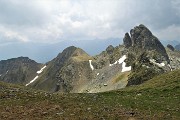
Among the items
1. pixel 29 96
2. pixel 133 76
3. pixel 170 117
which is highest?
pixel 133 76

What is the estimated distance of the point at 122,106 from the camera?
3850cm

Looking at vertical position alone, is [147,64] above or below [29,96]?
above

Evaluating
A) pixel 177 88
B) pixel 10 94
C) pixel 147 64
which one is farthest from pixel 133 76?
pixel 10 94

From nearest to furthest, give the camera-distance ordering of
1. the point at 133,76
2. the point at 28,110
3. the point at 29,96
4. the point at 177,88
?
the point at 28,110 → the point at 29,96 → the point at 177,88 → the point at 133,76

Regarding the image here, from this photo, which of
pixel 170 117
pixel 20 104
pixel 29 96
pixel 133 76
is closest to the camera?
pixel 170 117

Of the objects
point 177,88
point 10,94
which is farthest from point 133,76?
point 10,94

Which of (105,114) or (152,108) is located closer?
(105,114)

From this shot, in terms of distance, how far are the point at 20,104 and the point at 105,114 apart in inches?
420

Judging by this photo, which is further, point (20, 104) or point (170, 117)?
point (20, 104)

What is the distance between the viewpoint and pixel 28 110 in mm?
36375

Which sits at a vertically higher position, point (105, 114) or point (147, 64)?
point (147, 64)

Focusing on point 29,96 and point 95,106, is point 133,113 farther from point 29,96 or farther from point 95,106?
point 29,96

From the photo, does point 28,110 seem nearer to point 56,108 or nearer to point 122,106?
point 56,108

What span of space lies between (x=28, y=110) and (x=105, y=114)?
838 cm
